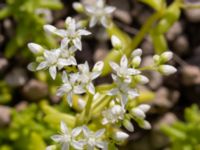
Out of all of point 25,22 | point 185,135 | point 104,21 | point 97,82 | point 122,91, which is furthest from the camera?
point 97,82

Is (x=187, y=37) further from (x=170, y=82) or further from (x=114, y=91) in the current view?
(x=114, y=91)

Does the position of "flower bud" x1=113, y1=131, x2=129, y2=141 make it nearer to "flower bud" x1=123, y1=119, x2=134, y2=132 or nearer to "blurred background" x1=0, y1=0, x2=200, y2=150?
"flower bud" x1=123, y1=119, x2=134, y2=132

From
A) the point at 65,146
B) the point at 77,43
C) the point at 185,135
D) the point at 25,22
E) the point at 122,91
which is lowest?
the point at 185,135

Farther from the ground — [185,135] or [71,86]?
[71,86]

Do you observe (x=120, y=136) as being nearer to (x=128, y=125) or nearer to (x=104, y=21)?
(x=128, y=125)

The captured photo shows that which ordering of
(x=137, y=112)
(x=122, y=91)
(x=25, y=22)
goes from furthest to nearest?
(x=25, y=22) → (x=137, y=112) → (x=122, y=91)

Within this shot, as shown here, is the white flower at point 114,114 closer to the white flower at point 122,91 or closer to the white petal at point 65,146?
the white flower at point 122,91

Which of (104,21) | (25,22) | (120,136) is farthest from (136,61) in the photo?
(25,22)
